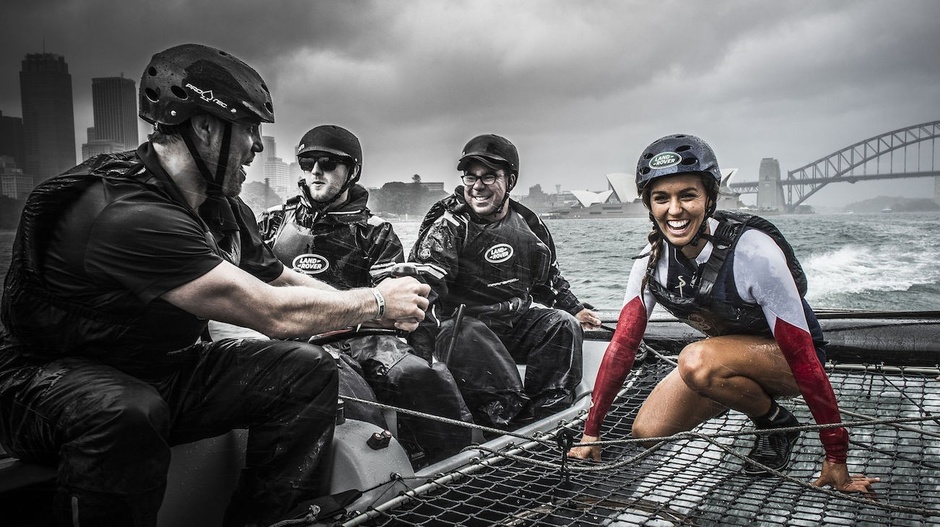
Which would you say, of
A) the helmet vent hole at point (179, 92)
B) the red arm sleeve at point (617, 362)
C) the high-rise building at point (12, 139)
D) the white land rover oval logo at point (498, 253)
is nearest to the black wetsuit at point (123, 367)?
the helmet vent hole at point (179, 92)

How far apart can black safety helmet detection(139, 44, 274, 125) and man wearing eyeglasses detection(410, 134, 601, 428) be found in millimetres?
1276

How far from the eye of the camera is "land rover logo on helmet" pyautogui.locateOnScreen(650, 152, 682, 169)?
175 cm

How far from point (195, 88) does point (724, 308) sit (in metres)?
1.45

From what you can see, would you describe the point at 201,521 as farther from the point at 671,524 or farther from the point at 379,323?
the point at 671,524

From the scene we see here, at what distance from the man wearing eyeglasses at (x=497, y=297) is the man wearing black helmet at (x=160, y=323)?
108 centimetres

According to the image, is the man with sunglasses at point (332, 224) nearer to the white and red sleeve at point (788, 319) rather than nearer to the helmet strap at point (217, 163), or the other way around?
the helmet strap at point (217, 163)

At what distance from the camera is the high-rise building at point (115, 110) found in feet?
5.50

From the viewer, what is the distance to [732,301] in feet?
5.90

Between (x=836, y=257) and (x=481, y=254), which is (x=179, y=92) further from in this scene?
(x=836, y=257)

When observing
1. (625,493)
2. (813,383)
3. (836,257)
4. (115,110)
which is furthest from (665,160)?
(836,257)

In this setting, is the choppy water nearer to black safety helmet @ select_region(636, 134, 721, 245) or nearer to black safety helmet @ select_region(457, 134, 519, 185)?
black safety helmet @ select_region(457, 134, 519, 185)

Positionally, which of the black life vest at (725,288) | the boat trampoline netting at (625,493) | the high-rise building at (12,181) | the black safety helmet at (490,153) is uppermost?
the black safety helmet at (490,153)

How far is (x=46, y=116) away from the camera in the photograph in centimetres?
162

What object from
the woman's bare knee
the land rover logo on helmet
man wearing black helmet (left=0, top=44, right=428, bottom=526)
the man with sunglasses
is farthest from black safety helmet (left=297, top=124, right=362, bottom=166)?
the woman's bare knee
